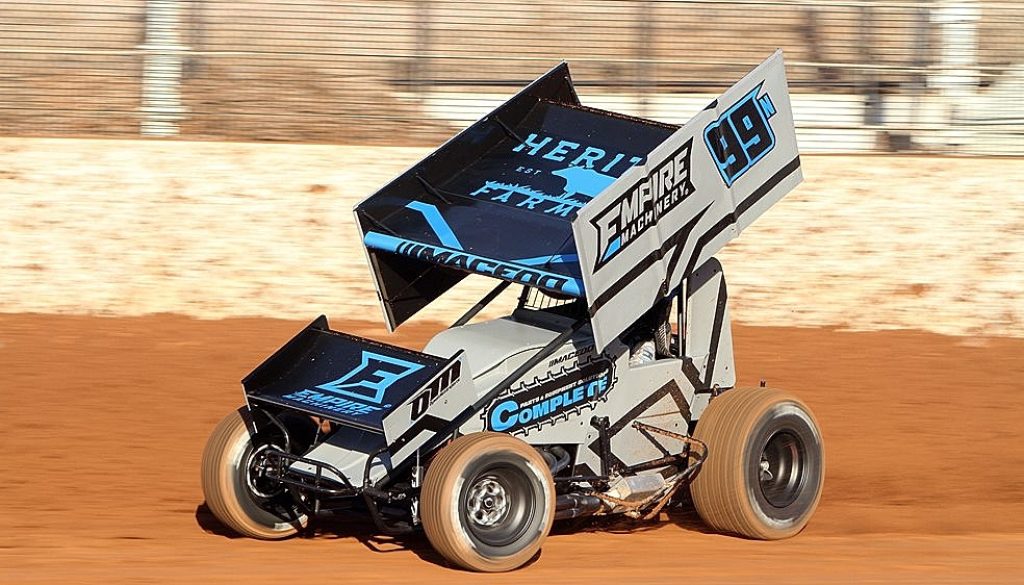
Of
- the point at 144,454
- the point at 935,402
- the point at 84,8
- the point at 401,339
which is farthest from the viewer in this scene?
the point at 84,8

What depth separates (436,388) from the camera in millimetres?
8062

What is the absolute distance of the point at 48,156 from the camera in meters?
17.2

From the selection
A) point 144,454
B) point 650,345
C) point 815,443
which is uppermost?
point 650,345

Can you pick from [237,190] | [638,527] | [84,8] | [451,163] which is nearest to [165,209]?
[237,190]

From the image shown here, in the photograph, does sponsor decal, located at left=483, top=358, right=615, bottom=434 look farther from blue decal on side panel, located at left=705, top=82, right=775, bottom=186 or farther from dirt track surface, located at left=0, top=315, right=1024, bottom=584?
blue decal on side panel, located at left=705, top=82, right=775, bottom=186

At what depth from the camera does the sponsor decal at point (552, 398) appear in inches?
334

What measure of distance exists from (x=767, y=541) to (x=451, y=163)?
311 cm

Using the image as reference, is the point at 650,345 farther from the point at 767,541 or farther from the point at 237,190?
the point at 237,190

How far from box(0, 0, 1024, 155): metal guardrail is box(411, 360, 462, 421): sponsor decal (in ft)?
34.6

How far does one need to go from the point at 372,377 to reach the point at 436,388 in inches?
17.8

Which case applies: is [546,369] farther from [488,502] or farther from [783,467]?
[783,467]

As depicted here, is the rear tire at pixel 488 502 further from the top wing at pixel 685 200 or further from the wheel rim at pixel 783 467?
the wheel rim at pixel 783 467

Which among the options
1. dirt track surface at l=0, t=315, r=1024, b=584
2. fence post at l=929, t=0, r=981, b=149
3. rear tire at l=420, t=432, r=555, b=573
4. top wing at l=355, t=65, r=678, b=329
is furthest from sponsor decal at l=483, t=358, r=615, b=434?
fence post at l=929, t=0, r=981, b=149

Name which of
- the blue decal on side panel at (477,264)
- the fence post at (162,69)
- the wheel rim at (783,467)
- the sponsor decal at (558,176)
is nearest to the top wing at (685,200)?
the blue decal on side panel at (477,264)
